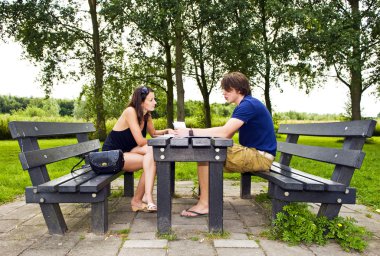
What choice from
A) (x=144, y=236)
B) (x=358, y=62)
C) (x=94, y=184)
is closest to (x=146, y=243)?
(x=144, y=236)

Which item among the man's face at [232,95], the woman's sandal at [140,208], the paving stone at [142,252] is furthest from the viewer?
the woman's sandal at [140,208]

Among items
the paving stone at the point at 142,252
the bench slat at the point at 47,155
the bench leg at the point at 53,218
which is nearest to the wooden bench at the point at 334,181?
the paving stone at the point at 142,252

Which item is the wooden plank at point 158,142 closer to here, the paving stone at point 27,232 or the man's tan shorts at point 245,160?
the man's tan shorts at point 245,160

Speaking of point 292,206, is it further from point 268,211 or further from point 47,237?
point 47,237

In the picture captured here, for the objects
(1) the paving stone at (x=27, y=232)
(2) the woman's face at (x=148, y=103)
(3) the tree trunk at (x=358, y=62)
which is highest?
(3) the tree trunk at (x=358, y=62)

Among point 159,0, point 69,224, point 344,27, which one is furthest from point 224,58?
point 69,224

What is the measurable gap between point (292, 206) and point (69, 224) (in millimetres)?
2412

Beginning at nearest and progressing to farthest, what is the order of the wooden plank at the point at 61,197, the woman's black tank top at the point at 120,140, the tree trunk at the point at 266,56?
the wooden plank at the point at 61,197 < the woman's black tank top at the point at 120,140 < the tree trunk at the point at 266,56

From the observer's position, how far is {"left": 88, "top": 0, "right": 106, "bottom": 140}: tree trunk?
71.9 feet

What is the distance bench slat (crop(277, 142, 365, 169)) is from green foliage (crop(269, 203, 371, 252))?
59 centimetres

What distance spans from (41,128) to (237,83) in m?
2.23

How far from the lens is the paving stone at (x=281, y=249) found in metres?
3.30

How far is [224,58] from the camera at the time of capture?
20.3 m

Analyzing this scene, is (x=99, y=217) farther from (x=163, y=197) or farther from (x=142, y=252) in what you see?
(x=142, y=252)
